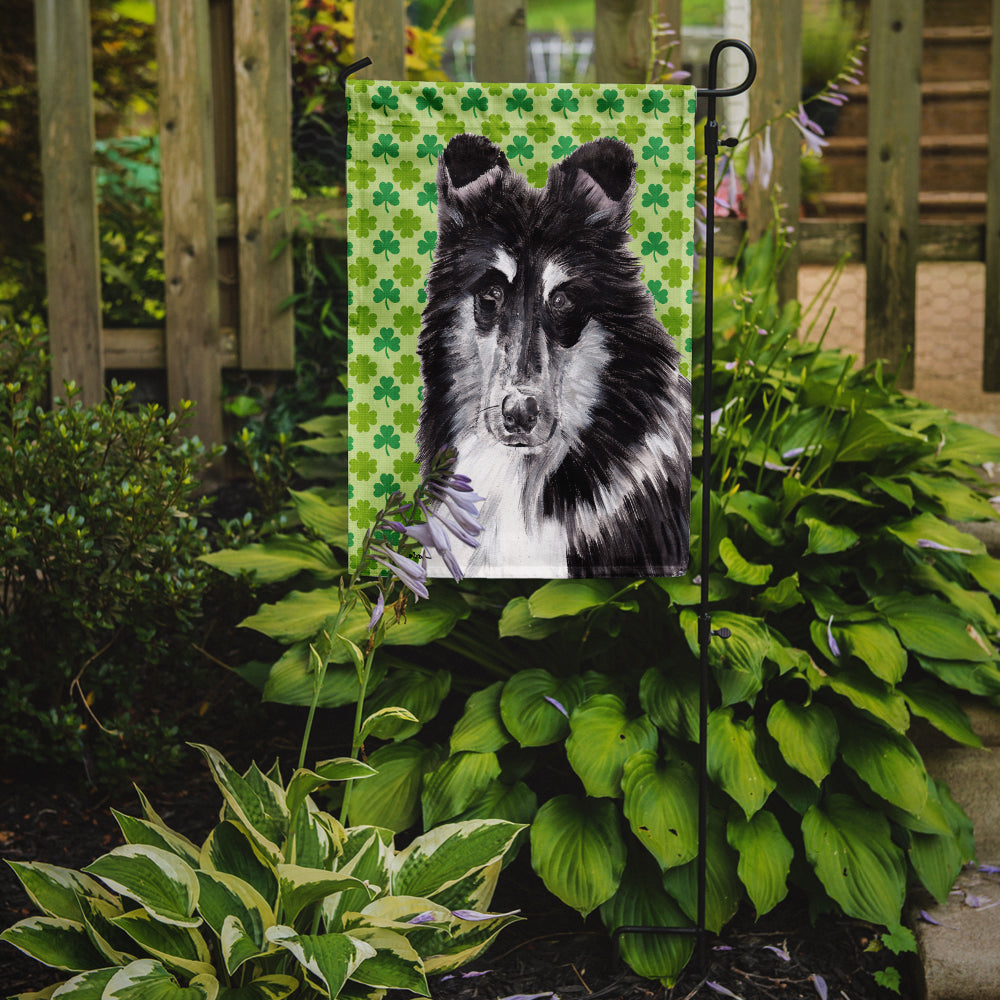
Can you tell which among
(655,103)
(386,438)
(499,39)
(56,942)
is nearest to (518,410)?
(386,438)

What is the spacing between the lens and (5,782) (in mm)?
2318

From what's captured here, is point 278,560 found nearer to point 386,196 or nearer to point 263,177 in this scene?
Result: point 386,196

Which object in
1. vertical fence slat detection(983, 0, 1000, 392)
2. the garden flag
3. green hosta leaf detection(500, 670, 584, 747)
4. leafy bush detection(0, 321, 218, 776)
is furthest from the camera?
vertical fence slat detection(983, 0, 1000, 392)

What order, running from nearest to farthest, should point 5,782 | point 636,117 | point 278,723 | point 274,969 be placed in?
point 274,969 → point 636,117 → point 5,782 → point 278,723

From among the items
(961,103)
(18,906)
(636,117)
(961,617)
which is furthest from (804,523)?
(961,103)

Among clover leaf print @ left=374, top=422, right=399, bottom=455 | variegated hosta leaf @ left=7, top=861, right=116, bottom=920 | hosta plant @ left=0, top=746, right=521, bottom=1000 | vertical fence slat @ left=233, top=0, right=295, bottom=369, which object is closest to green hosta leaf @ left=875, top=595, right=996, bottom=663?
hosta plant @ left=0, top=746, right=521, bottom=1000

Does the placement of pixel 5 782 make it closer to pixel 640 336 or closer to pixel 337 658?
pixel 337 658

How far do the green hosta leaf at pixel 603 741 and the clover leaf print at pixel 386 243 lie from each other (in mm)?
927

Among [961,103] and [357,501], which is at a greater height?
[961,103]

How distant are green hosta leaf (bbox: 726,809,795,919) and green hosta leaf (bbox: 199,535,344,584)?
106 centimetres

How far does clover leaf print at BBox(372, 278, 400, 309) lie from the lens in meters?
1.76

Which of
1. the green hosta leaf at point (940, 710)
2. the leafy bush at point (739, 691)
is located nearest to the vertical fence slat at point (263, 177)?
the leafy bush at point (739, 691)

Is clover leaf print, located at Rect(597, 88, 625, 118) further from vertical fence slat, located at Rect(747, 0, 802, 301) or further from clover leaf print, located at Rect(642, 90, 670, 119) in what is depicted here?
vertical fence slat, located at Rect(747, 0, 802, 301)

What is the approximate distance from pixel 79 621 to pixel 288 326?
4.64 feet
